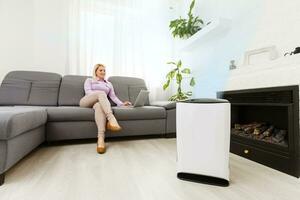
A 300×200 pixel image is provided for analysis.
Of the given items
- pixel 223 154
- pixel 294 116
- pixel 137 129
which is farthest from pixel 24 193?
pixel 294 116

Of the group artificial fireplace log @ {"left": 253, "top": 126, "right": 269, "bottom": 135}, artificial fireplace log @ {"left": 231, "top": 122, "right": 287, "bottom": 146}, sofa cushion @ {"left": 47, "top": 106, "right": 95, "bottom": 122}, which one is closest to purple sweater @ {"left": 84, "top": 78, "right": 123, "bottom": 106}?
sofa cushion @ {"left": 47, "top": 106, "right": 95, "bottom": 122}

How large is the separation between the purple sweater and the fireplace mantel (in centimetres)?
143

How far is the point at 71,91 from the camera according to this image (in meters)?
2.41

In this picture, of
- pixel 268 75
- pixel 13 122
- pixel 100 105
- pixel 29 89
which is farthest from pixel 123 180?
pixel 29 89

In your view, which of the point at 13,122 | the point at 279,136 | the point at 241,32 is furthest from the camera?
the point at 241,32

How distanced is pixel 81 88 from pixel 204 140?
6.37 ft

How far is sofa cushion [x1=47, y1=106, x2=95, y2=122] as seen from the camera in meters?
1.83

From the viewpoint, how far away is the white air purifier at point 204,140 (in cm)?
103

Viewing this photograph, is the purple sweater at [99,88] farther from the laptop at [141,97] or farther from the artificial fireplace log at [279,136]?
the artificial fireplace log at [279,136]

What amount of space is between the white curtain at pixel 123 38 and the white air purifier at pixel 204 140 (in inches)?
82.5

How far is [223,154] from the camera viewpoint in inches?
40.6

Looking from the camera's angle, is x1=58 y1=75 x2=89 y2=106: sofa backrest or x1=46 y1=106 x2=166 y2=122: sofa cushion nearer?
x1=46 y1=106 x2=166 y2=122: sofa cushion

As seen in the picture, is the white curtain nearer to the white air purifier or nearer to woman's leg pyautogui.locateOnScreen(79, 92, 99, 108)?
woman's leg pyautogui.locateOnScreen(79, 92, 99, 108)

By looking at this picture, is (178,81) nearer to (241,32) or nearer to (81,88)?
(241,32)
